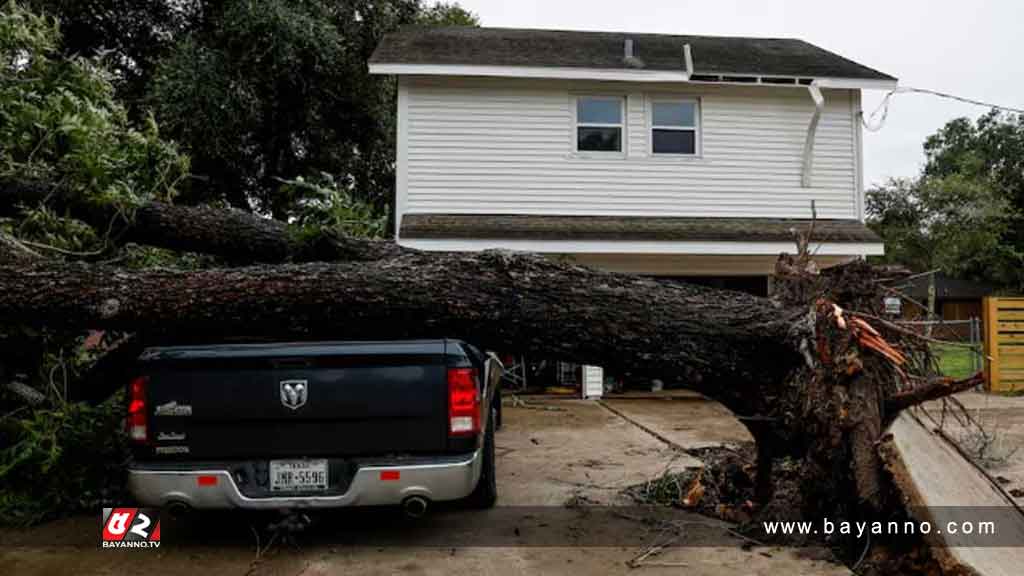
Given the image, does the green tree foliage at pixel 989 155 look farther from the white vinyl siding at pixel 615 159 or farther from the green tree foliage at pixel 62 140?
the green tree foliage at pixel 62 140

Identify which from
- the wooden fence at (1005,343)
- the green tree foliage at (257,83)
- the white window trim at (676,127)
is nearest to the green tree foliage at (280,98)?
the green tree foliage at (257,83)

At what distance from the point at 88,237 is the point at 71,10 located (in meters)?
10.7

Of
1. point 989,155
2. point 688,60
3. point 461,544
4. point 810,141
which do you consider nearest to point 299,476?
point 461,544

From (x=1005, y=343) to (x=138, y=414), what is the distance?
13322 mm

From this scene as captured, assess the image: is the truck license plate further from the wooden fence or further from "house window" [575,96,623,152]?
the wooden fence

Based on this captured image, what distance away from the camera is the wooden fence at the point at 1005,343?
12.1 m

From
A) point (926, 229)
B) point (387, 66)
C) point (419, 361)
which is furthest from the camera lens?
point (926, 229)

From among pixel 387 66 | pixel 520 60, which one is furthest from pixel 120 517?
pixel 520 60

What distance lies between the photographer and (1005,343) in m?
12.2

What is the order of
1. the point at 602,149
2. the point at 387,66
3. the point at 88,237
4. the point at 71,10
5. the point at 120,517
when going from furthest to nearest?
the point at 71,10 → the point at 602,149 → the point at 387,66 → the point at 88,237 → the point at 120,517

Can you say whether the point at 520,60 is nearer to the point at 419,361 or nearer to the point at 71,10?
the point at 419,361

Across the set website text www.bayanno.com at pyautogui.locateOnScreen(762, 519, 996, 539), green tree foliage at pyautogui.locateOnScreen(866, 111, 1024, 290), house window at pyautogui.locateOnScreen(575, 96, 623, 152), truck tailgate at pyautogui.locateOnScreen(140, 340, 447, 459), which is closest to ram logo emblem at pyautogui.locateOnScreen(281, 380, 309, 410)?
truck tailgate at pyautogui.locateOnScreen(140, 340, 447, 459)

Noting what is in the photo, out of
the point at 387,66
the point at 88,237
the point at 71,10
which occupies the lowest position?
the point at 88,237

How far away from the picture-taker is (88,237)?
19.7 ft
